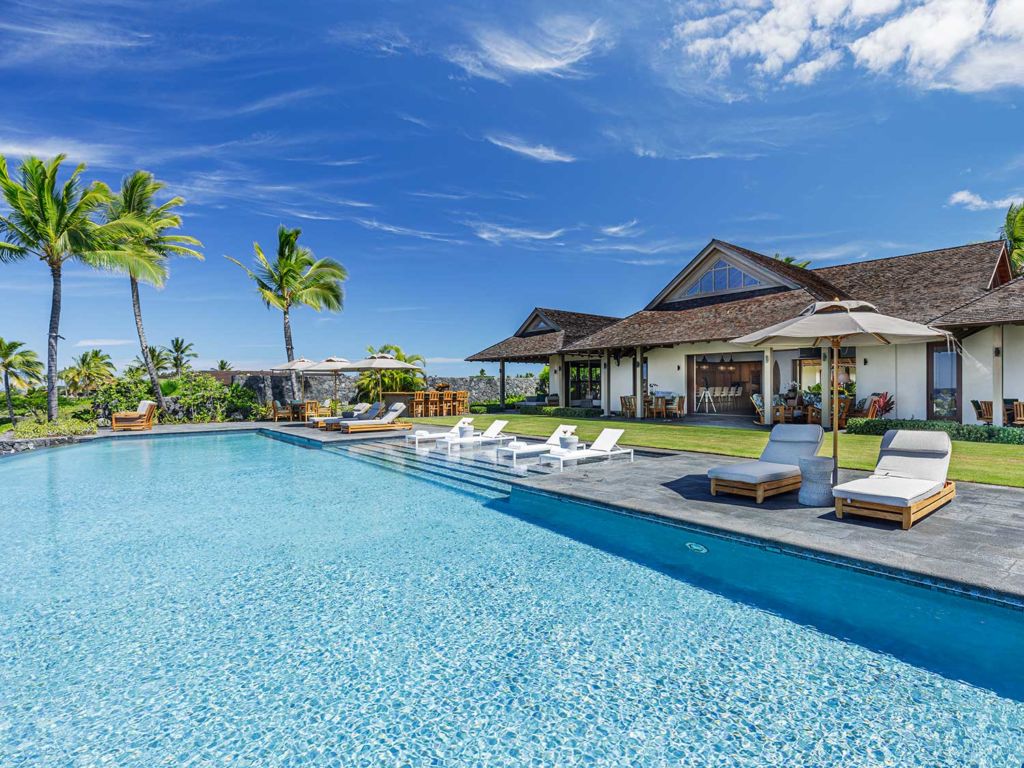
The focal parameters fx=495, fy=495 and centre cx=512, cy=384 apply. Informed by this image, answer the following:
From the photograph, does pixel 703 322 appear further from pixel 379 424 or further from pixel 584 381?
pixel 379 424

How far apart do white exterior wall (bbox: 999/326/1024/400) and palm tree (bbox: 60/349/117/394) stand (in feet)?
208

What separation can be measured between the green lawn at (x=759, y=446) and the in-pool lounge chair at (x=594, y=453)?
1.62 meters

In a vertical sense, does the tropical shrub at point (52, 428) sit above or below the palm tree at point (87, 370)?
below

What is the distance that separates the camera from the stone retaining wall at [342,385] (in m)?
25.2

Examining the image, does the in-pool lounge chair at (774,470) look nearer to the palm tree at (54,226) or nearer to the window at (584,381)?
the window at (584,381)

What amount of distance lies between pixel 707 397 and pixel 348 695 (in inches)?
816

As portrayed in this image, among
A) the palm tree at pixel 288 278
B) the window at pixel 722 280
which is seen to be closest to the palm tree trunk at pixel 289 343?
the palm tree at pixel 288 278

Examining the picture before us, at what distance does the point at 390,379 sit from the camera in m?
25.9

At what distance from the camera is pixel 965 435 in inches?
476

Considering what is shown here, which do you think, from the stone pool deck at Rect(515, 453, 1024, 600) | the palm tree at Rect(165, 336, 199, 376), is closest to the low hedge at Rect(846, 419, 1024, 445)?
the stone pool deck at Rect(515, 453, 1024, 600)

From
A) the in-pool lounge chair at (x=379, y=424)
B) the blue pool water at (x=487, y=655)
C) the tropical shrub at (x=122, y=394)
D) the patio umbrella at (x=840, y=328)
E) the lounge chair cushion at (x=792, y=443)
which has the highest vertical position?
the patio umbrella at (x=840, y=328)

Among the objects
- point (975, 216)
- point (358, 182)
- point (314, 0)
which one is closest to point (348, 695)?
point (314, 0)

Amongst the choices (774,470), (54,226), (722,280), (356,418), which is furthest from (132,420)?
(722,280)

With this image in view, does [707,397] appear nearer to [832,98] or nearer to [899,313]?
[899,313]
